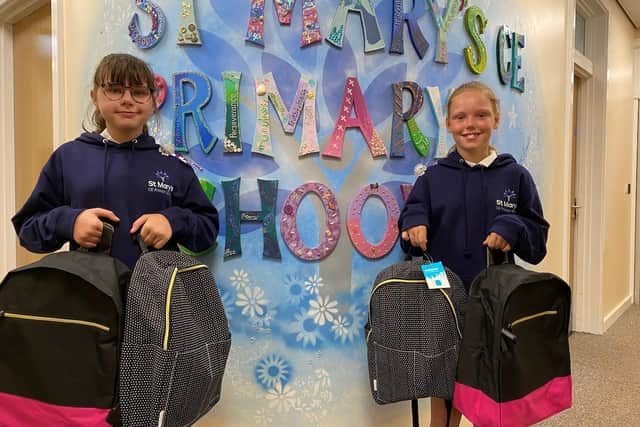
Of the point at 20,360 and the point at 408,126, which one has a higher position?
the point at 408,126

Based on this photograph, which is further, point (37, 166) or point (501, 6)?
Result: point (37, 166)

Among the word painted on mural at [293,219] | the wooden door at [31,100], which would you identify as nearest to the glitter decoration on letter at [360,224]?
the word painted on mural at [293,219]

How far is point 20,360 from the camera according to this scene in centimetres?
93

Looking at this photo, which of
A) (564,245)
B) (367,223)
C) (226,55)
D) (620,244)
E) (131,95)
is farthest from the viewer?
(620,244)

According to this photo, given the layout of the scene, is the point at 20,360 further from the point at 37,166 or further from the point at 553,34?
the point at 553,34

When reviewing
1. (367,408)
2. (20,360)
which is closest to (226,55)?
(20,360)

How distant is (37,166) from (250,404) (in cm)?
158

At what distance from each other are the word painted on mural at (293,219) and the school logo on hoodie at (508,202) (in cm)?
40

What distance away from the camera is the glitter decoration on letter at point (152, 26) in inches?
58.0

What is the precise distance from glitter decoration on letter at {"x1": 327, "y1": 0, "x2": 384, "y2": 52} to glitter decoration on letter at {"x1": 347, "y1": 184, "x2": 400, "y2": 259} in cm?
48

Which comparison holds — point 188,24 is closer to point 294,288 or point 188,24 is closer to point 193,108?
point 193,108

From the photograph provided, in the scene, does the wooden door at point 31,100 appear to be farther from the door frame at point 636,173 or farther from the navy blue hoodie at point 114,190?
the door frame at point 636,173

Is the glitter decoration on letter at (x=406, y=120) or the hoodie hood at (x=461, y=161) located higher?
the glitter decoration on letter at (x=406, y=120)

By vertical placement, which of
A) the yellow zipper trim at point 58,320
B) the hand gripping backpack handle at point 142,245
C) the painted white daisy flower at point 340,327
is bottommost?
the painted white daisy flower at point 340,327
